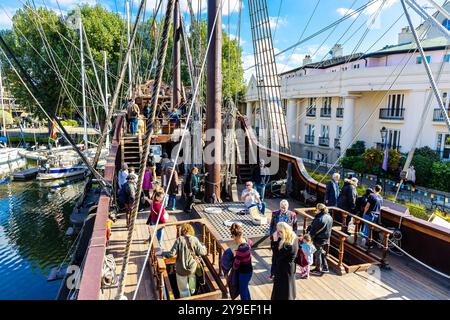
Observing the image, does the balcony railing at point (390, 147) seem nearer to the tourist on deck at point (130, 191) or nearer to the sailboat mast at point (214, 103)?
the sailboat mast at point (214, 103)

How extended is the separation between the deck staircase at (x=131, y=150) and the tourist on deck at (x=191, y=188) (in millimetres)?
3499

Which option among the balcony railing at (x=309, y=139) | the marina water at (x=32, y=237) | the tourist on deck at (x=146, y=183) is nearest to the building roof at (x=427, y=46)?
the balcony railing at (x=309, y=139)

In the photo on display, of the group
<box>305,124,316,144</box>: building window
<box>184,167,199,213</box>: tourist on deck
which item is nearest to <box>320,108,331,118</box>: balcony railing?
<box>305,124,316,144</box>: building window

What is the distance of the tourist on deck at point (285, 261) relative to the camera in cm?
401

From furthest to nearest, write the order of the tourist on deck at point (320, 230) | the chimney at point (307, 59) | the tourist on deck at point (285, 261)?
the chimney at point (307, 59)
the tourist on deck at point (320, 230)
the tourist on deck at point (285, 261)

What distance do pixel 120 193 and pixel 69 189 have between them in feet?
60.7

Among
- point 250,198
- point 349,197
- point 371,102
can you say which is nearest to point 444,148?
point 371,102

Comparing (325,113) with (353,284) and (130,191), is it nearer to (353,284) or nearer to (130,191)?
(130,191)

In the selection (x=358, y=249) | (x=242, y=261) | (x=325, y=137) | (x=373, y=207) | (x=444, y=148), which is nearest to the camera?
(x=242, y=261)

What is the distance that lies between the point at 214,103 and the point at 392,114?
66.0 ft

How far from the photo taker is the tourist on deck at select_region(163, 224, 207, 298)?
450cm

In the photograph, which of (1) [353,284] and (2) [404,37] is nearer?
(1) [353,284]

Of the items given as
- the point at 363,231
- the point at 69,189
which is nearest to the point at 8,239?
the point at 69,189

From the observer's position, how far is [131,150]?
11.9m
